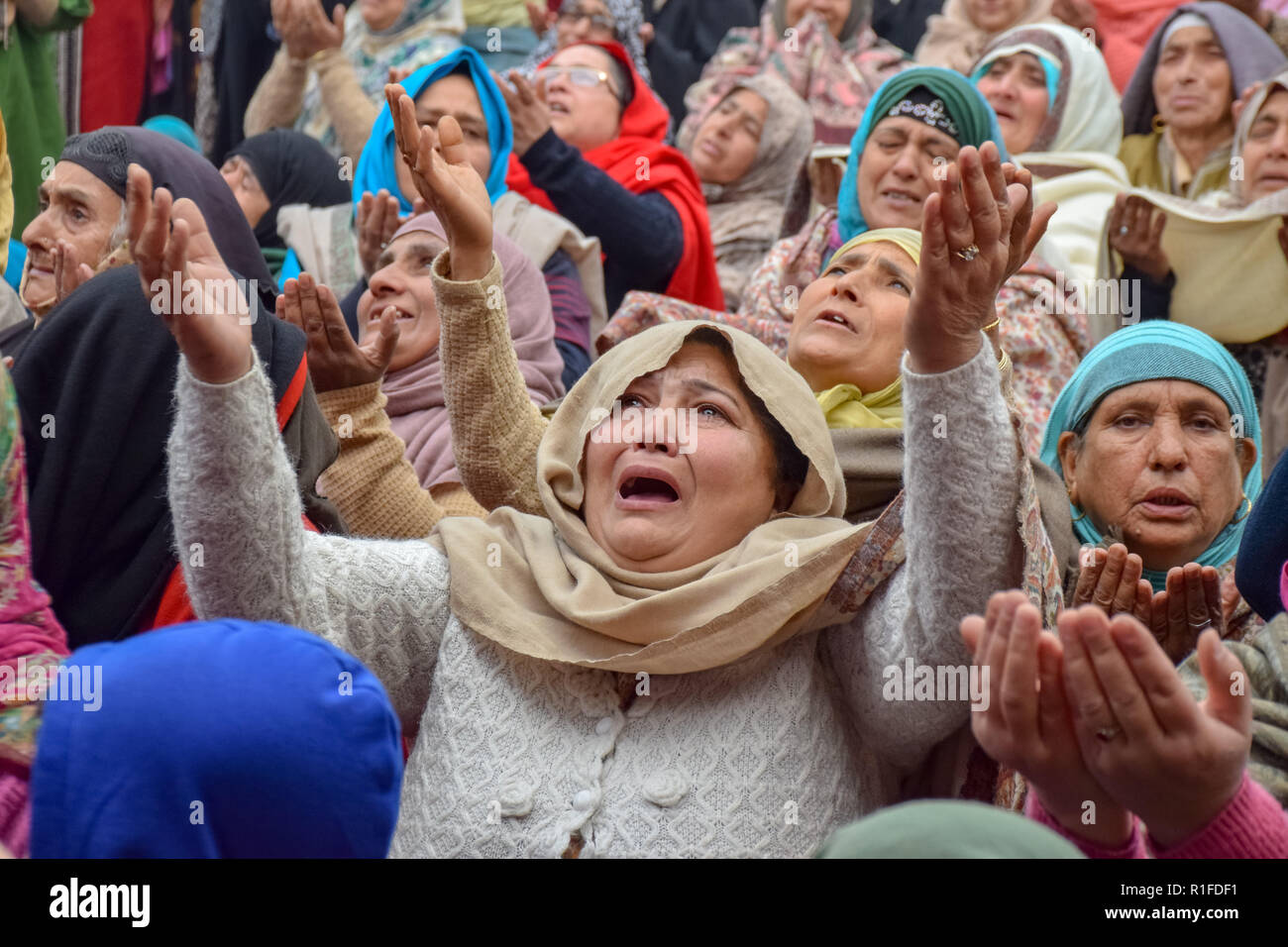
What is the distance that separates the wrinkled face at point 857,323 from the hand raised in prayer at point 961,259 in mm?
946

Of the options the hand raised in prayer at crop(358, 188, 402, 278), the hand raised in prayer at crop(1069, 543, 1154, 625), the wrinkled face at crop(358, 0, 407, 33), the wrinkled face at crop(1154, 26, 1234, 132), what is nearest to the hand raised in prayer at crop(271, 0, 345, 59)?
the wrinkled face at crop(358, 0, 407, 33)

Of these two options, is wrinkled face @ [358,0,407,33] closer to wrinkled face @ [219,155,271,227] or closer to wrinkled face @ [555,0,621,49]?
wrinkled face @ [555,0,621,49]

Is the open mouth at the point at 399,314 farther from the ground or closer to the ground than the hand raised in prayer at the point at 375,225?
closer to the ground

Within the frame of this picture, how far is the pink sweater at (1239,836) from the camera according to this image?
1979 mm

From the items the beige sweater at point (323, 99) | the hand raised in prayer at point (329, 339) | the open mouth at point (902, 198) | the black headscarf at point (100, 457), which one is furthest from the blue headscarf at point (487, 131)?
the black headscarf at point (100, 457)

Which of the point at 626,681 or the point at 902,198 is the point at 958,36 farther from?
the point at 626,681

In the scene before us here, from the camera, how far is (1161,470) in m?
3.29

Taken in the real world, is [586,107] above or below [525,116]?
above

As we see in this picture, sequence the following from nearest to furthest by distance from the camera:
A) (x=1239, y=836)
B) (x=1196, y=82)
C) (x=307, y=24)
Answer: (x=1239, y=836) < (x=1196, y=82) < (x=307, y=24)

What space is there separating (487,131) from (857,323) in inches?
83.1

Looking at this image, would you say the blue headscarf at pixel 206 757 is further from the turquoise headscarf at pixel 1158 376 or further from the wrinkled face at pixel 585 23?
the wrinkled face at pixel 585 23

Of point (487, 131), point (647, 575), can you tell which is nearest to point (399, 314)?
point (487, 131)

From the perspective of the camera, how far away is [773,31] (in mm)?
7000
